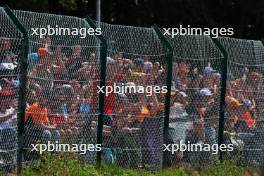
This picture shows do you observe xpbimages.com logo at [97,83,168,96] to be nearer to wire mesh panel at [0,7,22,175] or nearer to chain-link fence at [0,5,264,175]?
chain-link fence at [0,5,264,175]

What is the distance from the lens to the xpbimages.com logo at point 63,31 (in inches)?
388

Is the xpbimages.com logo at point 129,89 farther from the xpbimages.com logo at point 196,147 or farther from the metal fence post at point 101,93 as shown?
the xpbimages.com logo at point 196,147

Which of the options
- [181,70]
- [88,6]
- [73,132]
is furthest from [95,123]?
[88,6]

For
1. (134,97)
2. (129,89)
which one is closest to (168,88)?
(134,97)

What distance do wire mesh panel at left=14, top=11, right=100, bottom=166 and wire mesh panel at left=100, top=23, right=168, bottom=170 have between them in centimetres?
33

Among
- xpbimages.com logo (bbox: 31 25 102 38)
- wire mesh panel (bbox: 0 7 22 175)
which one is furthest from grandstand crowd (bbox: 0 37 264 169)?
xpbimages.com logo (bbox: 31 25 102 38)

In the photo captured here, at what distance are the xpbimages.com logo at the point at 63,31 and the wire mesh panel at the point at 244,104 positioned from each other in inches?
115

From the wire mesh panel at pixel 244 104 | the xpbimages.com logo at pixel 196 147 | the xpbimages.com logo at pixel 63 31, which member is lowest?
the xpbimages.com logo at pixel 196 147

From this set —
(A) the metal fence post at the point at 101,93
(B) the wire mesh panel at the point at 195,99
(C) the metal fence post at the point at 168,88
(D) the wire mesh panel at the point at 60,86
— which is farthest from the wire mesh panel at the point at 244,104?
(D) the wire mesh panel at the point at 60,86

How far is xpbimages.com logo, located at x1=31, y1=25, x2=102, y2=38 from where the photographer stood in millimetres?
9867

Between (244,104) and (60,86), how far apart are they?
403 cm

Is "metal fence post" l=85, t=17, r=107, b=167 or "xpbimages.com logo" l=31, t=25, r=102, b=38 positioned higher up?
"xpbimages.com logo" l=31, t=25, r=102, b=38

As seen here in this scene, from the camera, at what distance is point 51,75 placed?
9883 mm

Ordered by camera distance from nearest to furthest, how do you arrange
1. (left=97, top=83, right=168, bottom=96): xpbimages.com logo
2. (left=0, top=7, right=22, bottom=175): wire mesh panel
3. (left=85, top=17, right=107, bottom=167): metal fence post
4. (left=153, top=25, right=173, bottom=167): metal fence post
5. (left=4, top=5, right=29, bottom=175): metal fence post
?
(left=0, top=7, right=22, bottom=175): wire mesh panel → (left=4, top=5, right=29, bottom=175): metal fence post → (left=85, top=17, right=107, bottom=167): metal fence post → (left=97, top=83, right=168, bottom=96): xpbimages.com logo → (left=153, top=25, right=173, bottom=167): metal fence post
